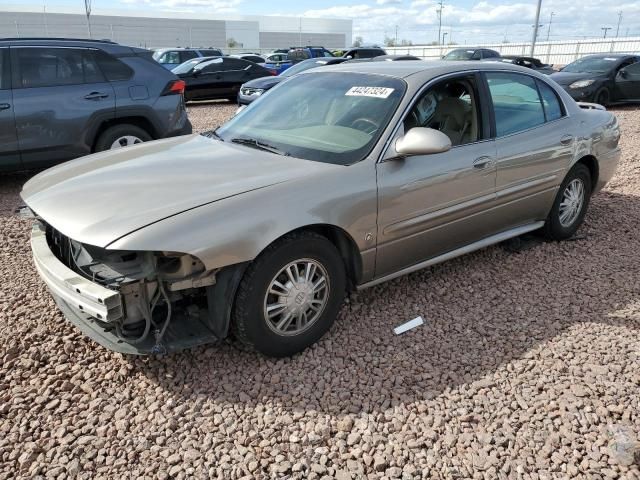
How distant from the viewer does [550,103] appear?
4613mm

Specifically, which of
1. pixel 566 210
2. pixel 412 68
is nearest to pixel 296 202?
pixel 412 68

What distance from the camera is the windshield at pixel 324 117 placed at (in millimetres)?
3371

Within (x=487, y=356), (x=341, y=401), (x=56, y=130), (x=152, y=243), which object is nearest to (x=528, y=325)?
(x=487, y=356)

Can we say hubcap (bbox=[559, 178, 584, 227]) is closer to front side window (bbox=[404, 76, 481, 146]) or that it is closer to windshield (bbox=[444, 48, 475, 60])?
front side window (bbox=[404, 76, 481, 146])

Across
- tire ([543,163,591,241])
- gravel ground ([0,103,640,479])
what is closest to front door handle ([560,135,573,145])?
tire ([543,163,591,241])

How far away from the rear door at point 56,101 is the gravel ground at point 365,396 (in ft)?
8.89

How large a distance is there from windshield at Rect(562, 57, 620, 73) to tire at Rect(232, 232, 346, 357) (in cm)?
1390

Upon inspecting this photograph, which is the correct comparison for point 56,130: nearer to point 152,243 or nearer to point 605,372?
point 152,243

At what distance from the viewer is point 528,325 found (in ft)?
11.7

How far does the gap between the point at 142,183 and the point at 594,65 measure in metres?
15.0

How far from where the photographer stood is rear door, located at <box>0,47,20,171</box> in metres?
5.99

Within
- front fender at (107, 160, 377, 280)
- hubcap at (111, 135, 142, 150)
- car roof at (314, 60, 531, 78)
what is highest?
car roof at (314, 60, 531, 78)

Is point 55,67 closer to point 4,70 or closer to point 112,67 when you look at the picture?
point 4,70

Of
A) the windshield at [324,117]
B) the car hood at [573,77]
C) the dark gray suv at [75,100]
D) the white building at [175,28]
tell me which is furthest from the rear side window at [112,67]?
the white building at [175,28]
